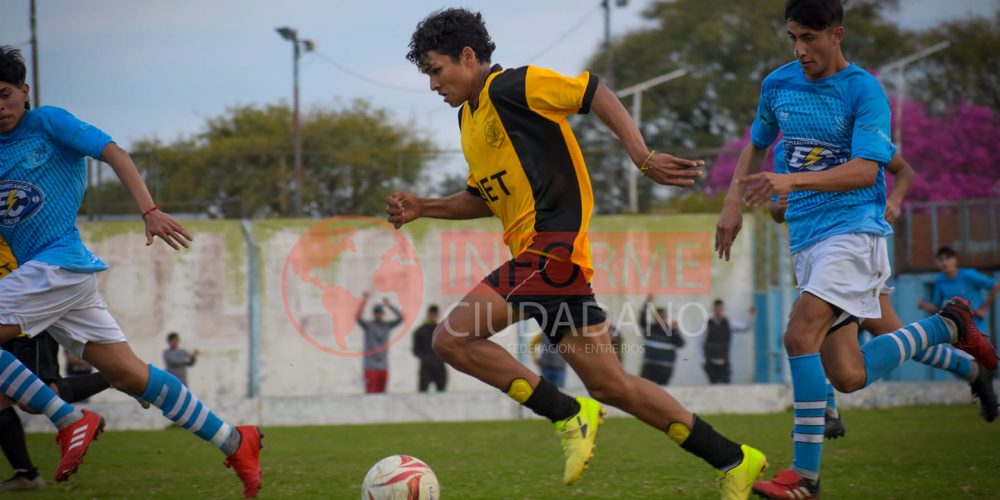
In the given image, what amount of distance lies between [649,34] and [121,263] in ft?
118

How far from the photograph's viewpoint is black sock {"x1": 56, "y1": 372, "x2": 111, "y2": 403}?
7418 millimetres

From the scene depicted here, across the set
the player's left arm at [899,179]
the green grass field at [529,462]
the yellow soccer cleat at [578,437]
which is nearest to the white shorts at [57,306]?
the green grass field at [529,462]

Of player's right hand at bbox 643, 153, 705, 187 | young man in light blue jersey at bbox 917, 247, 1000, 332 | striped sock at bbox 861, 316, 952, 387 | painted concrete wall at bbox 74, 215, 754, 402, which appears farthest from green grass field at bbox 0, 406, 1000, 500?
painted concrete wall at bbox 74, 215, 754, 402

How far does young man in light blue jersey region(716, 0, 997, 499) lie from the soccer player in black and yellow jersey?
1.94 ft

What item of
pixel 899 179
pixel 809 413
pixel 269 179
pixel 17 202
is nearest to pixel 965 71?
pixel 269 179

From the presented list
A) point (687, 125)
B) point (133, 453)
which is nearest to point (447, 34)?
point (133, 453)

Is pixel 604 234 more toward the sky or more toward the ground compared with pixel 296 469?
more toward the sky

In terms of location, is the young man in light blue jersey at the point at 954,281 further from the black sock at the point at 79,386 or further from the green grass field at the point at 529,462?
the black sock at the point at 79,386

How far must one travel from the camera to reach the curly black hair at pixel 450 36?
205 inches

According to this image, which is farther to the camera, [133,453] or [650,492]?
[133,453]

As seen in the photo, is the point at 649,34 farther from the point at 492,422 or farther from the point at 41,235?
the point at 41,235

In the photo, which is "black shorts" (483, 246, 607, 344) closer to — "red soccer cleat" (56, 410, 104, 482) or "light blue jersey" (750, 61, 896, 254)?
"light blue jersey" (750, 61, 896, 254)

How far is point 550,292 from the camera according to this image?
16.5ft

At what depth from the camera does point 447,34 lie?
521 centimetres
